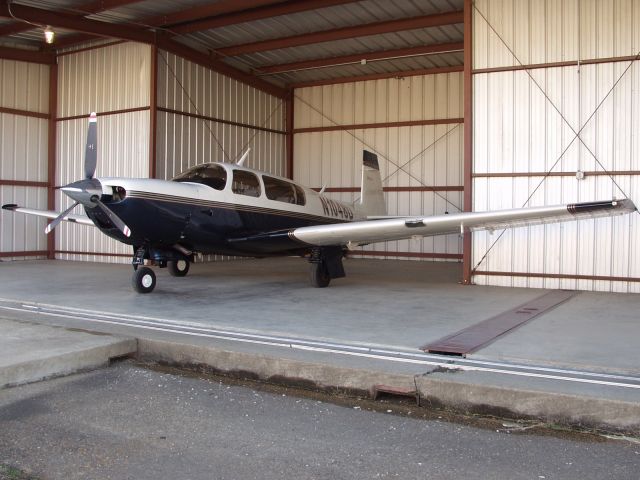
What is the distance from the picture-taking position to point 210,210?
9477mm

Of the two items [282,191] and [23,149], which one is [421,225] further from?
[23,149]

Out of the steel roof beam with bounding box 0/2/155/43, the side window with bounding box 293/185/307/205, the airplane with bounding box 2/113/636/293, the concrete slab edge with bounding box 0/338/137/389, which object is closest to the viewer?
the concrete slab edge with bounding box 0/338/137/389

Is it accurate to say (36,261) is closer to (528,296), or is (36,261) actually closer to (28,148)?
(28,148)

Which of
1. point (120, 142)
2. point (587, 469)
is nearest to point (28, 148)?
point (120, 142)

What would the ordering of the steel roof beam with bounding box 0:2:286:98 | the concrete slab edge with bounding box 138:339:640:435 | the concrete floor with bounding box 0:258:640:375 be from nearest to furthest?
the concrete slab edge with bounding box 138:339:640:435 < the concrete floor with bounding box 0:258:640:375 < the steel roof beam with bounding box 0:2:286:98

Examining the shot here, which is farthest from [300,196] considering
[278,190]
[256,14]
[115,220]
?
[256,14]

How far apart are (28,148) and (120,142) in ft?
10.3

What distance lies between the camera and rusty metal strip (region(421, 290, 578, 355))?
530 centimetres

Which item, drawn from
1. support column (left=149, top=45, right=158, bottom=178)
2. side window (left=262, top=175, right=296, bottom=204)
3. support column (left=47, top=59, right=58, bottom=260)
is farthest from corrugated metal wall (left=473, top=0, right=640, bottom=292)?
support column (left=47, top=59, right=58, bottom=260)

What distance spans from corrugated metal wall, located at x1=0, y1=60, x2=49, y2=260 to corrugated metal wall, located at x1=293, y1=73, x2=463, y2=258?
8.22 meters

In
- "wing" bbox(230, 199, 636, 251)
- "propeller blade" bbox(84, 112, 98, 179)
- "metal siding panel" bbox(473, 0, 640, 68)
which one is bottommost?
"wing" bbox(230, 199, 636, 251)

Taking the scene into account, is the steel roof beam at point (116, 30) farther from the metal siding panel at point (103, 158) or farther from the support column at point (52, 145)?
the support column at point (52, 145)

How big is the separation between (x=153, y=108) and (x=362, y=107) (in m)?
7.41

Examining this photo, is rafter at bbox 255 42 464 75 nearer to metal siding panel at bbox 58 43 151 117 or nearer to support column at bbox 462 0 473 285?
metal siding panel at bbox 58 43 151 117
